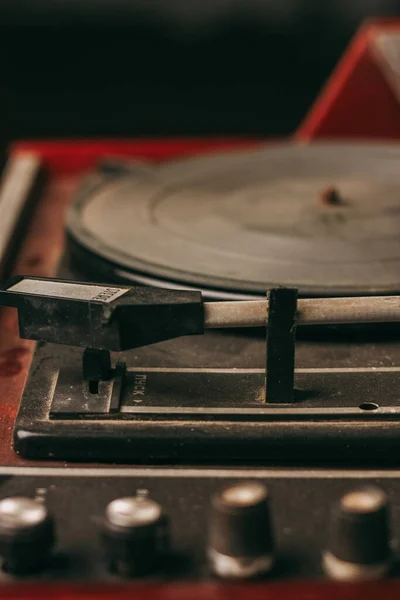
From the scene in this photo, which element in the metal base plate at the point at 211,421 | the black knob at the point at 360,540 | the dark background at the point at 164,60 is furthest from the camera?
the dark background at the point at 164,60

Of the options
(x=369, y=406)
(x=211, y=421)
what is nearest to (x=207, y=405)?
(x=211, y=421)

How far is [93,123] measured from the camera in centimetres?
326

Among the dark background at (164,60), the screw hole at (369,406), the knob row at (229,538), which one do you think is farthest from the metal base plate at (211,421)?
the dark background at (164,60)

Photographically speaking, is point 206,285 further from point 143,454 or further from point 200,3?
point 200,3

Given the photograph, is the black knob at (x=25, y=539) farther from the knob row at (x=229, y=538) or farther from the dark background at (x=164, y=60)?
the dark background at (x=164, y=60)

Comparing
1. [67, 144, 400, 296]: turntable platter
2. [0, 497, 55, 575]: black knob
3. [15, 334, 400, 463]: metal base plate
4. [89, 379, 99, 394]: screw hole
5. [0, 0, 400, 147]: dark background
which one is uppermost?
[0, 0, 400, 147]: dark background

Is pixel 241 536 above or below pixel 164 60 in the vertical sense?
below

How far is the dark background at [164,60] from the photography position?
3.04 m

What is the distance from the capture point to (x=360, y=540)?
695 millimetres

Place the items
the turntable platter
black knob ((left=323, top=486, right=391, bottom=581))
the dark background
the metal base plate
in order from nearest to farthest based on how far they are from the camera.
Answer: black knob ((left=323, top=486, right=391, bottom=581)), the metal base plate, the turntable platter, the dark background

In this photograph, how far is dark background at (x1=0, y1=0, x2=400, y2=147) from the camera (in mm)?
3037

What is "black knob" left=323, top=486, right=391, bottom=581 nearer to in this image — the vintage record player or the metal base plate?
the vintage record player

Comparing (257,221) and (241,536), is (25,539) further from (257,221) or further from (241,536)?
(257,221)

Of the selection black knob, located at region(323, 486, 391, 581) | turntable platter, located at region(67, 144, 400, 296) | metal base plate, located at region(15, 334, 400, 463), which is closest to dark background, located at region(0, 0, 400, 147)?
turntable platter, located at region(67, 144, 400, 296)
